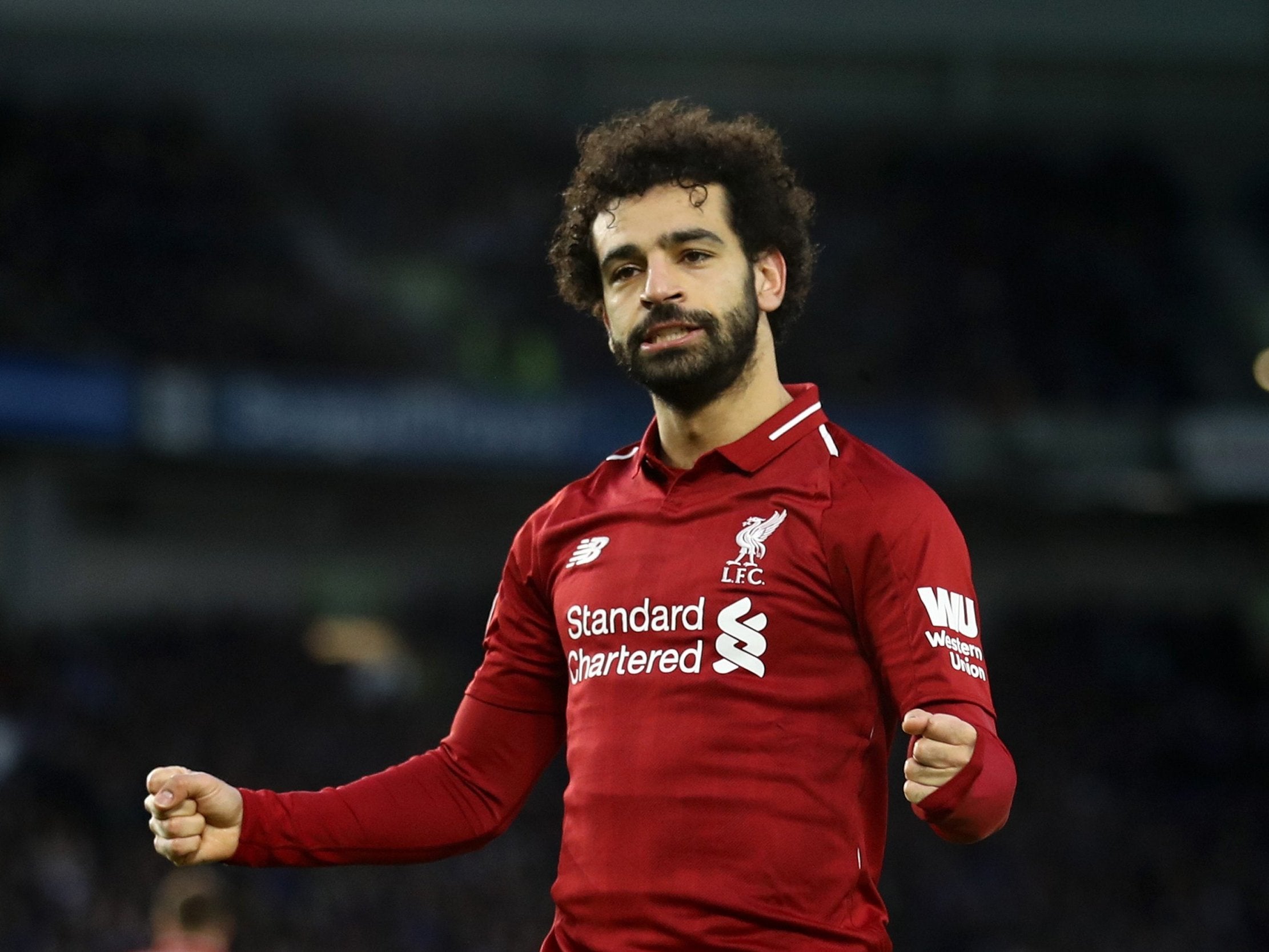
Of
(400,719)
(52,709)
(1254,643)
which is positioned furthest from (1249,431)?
(52,709)

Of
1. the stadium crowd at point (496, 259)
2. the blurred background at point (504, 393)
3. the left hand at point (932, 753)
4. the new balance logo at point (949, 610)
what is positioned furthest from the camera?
the stadium crowd at point (496, 259)

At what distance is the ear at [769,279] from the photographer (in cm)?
299

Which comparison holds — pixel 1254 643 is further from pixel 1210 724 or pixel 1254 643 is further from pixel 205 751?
pixel 205 751

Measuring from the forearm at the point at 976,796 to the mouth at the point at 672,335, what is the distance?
0.74 metres

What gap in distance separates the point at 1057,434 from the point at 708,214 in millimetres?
14241

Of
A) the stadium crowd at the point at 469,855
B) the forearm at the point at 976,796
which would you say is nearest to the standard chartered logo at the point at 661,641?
the forearm at the point at 976,796

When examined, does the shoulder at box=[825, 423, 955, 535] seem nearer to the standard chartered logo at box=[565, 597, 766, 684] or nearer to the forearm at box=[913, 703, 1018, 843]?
the standard chartered logo at box=[565, 597, 766, 684]

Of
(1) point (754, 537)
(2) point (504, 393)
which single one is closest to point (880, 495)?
(1) point (754, 537)

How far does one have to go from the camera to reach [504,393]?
15.9 meters

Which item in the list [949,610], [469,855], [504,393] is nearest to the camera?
[949,610]

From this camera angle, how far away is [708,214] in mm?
2943

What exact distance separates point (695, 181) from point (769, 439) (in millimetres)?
452

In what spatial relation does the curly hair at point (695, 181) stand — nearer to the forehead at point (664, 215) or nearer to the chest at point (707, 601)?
the forehead at point (664, 215)

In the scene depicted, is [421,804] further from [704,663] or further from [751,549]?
[751,549]
